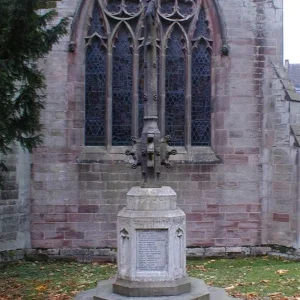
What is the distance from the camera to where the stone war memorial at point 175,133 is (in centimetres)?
1240

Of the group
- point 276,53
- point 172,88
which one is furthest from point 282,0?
point 172,88

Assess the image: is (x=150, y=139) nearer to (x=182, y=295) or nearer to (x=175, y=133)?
(x=182, y=295)

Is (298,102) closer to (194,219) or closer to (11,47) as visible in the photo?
(194,219)

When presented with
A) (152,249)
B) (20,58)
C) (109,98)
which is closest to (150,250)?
(152,249)

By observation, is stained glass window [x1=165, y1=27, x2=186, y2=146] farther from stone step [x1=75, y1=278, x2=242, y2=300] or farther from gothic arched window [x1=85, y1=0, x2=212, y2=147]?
stone step [x1=75, y1=278, x2=242, y2=300]

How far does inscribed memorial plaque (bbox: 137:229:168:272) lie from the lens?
6.78 m

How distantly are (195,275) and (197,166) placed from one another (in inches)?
124

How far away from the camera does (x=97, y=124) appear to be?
1286cm

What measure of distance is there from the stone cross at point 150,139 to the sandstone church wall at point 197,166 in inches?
211

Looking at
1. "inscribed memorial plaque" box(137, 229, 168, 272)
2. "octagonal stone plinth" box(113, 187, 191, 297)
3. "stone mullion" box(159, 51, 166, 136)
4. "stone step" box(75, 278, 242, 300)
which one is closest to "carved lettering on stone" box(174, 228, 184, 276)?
"octagonal stone plinth" box(113, 187, 191, 297)

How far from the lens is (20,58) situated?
8.89 meters

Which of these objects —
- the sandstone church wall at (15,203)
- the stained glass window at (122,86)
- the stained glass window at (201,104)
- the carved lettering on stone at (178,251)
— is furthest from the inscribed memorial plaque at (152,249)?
the stained glass window at (201,104)

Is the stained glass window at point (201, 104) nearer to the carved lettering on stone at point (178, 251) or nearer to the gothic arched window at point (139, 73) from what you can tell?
the gothic arched window at point (139, 73)

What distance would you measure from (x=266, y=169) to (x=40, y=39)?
246 inches
